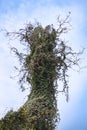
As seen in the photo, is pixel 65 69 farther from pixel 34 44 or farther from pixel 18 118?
pixel 18 118

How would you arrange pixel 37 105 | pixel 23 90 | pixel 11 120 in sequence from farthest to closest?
pixel 23 90
pixel 37 105
pixel 11 120

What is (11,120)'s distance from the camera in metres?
24.2

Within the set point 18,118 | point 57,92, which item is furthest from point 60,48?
point 18,118

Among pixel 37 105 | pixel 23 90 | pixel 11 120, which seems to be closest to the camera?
pixel 11 120

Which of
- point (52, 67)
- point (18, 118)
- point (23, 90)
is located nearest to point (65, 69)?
point (52, 67)

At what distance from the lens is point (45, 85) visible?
26.4 metres

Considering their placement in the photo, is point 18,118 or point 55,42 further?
point 55,42

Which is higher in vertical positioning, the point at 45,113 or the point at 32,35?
the point at 32,35

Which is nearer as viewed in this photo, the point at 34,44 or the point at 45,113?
the point at 45,113

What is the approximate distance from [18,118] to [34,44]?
5.16 metres

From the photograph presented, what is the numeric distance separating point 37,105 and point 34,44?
386 cm

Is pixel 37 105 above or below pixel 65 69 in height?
below

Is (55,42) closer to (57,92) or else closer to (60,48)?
(60,48)

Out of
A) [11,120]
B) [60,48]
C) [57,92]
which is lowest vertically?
[11,120]
